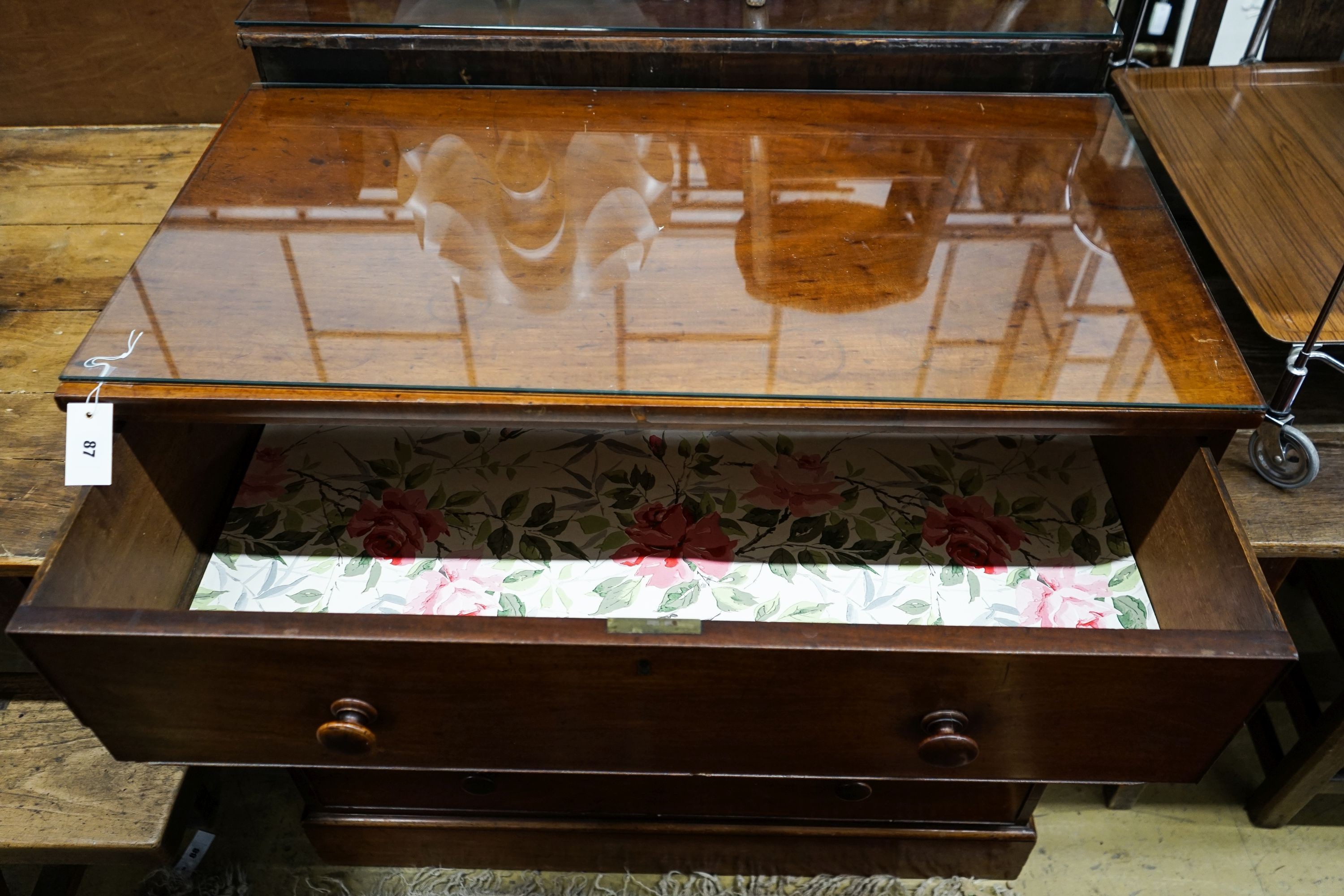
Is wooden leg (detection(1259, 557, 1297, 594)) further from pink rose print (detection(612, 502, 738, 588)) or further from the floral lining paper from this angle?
pink rose print (detection(612, 502, 738, 588))

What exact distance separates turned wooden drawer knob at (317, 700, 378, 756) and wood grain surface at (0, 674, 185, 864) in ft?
0.95

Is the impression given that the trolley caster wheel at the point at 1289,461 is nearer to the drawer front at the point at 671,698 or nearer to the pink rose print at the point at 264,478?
the drawer front at the point at 671,698

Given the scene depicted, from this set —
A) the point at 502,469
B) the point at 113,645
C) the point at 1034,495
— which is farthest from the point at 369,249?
the point at 1034,495

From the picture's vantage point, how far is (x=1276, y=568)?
3.20ft

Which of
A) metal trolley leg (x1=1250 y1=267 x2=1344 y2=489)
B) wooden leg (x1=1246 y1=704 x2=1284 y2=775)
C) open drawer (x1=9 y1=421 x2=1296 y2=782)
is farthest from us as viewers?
wooden leg (x1=1246 y1=704 x2=1284 y2=775)

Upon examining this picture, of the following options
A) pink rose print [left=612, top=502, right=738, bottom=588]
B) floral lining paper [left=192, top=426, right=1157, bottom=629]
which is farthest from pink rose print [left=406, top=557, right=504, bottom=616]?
pink rose print [left=612, top=502, right=738, bottom=588]

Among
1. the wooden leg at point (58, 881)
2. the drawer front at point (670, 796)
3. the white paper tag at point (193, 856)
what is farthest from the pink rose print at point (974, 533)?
the wooden leg at point (58, 881)

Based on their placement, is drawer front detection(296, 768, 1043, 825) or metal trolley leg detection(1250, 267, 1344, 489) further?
drawer front detection(296, 768, 1043, 825)

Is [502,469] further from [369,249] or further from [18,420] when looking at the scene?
[18,420]

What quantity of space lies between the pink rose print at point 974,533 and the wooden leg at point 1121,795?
0.44 meters

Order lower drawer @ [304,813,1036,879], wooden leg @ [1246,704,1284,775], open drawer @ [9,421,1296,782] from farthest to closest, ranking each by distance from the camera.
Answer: wooden leg @ [1246,704,1284,775] < lower drawer @ [304,813,1036,879] < open drawer @ [9,421,1296,782]

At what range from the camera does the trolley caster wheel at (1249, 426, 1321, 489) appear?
0.89m

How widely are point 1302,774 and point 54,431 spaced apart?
1.38m

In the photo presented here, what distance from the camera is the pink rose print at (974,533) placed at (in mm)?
971
